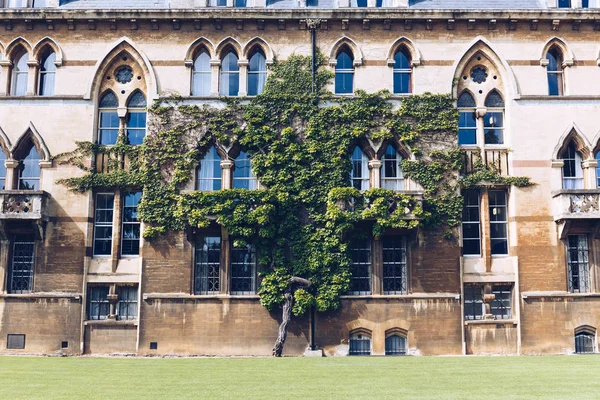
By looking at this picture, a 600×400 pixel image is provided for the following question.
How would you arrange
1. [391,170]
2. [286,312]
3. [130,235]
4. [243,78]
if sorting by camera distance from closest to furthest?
[286,312]
[130,235]
[391,170]
[243,78]

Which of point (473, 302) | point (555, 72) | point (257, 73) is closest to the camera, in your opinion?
point (473, 302)

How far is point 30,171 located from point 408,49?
1598 centimetres

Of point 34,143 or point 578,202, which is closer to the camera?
point 578,202

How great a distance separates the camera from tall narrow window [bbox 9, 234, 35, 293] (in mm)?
23719

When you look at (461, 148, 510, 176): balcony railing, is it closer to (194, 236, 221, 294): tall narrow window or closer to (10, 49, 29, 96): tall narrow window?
(194, 236, 221, 294): tall narrow window

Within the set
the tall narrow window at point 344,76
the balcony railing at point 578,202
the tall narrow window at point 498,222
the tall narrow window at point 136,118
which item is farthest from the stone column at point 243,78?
the balcony railing at point 578,202

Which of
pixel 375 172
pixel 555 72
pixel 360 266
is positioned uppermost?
pixel 555 72

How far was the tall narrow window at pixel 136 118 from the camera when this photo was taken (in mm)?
24750

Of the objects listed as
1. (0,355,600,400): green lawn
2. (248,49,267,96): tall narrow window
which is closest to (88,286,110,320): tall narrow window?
(0,355,600,400): green lawn

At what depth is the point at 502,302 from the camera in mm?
23844

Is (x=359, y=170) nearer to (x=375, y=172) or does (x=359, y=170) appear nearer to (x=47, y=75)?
(x=375, y=172)

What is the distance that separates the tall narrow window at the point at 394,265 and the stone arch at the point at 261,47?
852cm

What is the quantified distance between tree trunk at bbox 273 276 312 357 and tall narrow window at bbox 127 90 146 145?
8.51m

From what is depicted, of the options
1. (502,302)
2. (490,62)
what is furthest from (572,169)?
(502,302)
